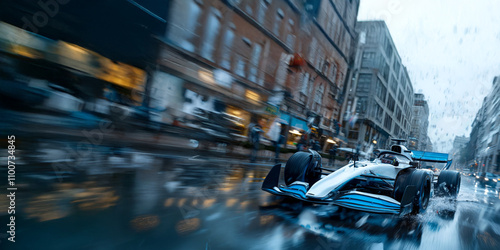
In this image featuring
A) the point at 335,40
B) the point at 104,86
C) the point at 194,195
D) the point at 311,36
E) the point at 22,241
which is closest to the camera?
the point at 22,241

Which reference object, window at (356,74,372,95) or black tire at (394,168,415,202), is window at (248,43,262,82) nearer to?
black tire at (394,168,415,202)

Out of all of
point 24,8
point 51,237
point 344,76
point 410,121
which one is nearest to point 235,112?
point 24,8

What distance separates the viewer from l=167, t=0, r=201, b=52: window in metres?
13.5

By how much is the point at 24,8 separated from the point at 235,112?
11.3 m

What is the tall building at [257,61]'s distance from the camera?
14133 mm

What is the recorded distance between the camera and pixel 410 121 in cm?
8138

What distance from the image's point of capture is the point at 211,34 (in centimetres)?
1580

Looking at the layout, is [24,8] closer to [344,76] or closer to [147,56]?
[147,56]

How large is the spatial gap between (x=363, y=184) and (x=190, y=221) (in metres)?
3.39

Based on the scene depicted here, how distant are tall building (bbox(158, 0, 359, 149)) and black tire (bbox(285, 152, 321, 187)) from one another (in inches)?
372

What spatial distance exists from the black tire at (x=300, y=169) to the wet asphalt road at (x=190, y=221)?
0.51 meters

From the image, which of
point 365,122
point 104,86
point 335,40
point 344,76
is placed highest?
point 335,40

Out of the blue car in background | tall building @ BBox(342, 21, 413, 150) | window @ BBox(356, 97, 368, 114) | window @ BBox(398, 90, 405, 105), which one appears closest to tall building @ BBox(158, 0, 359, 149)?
tall building @ BBox(342, 21, 413, 150)

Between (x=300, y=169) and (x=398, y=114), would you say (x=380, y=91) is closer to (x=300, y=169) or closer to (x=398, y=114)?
(x=398, y=114)
